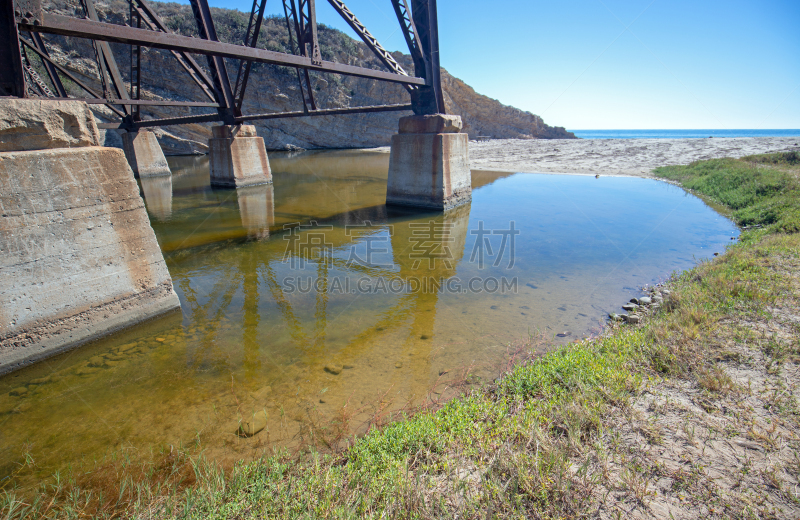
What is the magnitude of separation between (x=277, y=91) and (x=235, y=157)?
101 ft

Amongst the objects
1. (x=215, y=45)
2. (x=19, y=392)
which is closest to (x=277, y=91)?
(x=215, y=45)

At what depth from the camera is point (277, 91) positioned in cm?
4375

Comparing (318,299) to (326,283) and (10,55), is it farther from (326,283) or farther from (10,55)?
(10,55)

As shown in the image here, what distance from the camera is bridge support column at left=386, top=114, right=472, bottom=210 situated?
42.3ft

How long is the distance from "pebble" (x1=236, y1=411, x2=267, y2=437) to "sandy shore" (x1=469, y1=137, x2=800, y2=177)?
24.9m

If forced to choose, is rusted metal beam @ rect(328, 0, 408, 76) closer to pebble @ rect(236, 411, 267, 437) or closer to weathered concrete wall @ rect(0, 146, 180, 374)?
weathered concrete wall @ rect(0, 146, 180, 374)

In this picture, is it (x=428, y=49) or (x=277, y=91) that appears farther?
(x=277, y=91)

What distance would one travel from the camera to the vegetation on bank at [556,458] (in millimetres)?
2396

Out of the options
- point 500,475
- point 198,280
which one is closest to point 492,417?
point 500,475

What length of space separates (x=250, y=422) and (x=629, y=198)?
56.9 feet

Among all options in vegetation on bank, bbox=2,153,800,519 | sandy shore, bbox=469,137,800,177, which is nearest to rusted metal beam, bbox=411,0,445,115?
vegetation on bank, bbox=2,153,800,519

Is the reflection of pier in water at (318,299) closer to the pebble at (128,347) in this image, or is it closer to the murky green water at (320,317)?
the murky green water at (320,317)

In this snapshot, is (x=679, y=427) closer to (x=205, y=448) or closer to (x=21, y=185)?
(x=205, y=448)

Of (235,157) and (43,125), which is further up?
(43,125)
